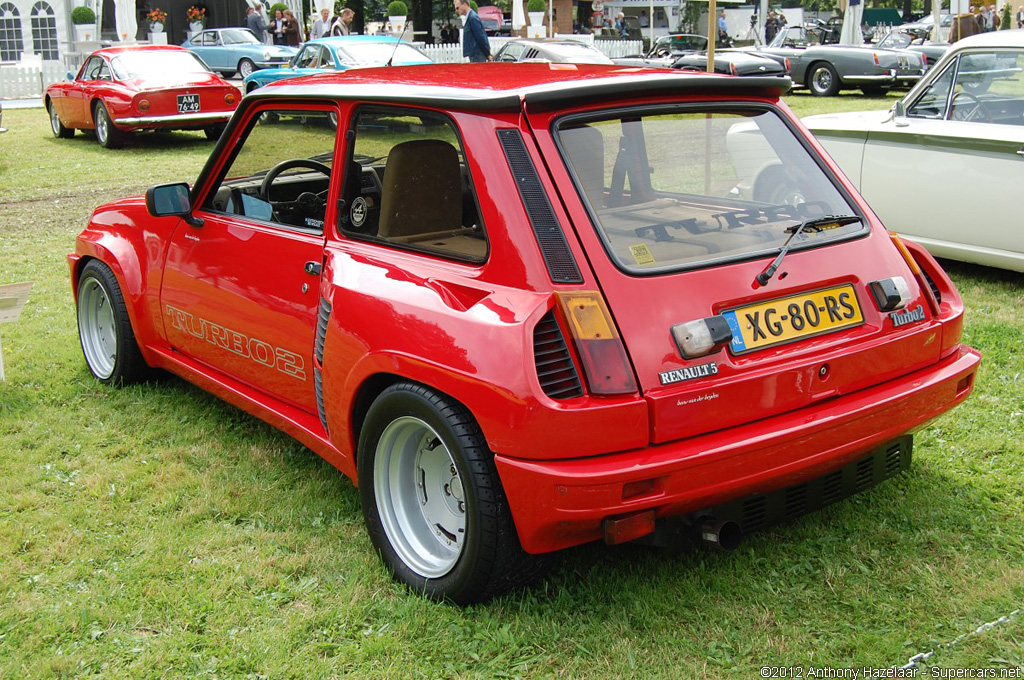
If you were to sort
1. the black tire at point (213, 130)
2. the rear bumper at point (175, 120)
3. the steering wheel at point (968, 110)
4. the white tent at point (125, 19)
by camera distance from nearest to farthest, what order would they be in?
the steering wheel at point (968, 110) < the rear bumper at point (175, 120) < the black tire at point (213, 130) < the white tent at point (125, 19)

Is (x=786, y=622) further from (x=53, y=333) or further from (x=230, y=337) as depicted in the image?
(x=53, y=333)

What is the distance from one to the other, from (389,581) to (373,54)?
14.7m

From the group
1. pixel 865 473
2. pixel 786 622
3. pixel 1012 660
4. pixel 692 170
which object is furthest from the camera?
pixel 692 170

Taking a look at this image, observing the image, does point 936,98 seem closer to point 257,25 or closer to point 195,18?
point 257,25

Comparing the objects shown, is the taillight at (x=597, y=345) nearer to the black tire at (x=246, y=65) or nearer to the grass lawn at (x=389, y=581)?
the grass lawn at (x=389, y=581)

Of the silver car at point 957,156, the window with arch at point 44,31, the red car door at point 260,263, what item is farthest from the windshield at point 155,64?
the window with arch at point 44,31

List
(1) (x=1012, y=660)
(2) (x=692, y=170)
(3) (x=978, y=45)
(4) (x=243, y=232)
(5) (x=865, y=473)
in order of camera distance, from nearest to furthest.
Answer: (1) (x=1012, y=660)
(5) (x=865, y=473)
(2) (x=692, y=170)
(4) (x=243, y=232)
(3) (x=978, y=45)

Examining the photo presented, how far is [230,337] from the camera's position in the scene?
12.9 ft

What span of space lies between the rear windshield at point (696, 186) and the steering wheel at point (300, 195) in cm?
119

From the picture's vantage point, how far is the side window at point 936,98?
655 cm

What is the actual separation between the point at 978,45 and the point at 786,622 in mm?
5220

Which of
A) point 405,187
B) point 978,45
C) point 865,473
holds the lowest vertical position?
point 865,473

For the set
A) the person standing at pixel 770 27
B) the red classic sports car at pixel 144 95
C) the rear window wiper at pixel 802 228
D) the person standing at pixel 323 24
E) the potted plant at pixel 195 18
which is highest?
the person standing at pixel 770 27

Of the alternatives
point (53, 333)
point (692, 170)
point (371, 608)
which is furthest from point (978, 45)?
point (53, 333)
